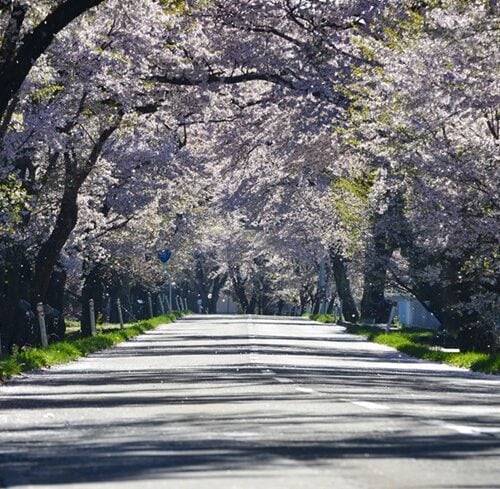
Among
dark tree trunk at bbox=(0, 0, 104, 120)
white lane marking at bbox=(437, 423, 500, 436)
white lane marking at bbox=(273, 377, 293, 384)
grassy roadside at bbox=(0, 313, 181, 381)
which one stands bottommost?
white lane marking at bbox=(437, 423, 500, 436)

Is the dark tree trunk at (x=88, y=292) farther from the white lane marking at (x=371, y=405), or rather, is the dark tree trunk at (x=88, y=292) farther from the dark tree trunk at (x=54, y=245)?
the white lane marking at (x=371, y=405)

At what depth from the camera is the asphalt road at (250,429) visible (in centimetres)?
955

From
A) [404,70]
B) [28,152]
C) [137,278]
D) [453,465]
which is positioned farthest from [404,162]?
[137,278]

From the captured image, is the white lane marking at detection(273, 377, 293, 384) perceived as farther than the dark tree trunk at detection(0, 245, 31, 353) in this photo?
No

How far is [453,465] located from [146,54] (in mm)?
25727

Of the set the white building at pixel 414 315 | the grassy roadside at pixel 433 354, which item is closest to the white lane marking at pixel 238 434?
the grassy roadside at pixel 433 354

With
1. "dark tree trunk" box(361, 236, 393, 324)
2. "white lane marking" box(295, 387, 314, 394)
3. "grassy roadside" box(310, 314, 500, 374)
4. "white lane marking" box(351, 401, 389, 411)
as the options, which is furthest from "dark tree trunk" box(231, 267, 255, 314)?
"white lane marking" box(351, 401, 389, 411)

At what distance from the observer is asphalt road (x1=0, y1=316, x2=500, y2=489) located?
31.3ft

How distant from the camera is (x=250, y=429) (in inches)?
513

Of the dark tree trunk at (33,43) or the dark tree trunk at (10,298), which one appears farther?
the dark tree trunk at (10,298)

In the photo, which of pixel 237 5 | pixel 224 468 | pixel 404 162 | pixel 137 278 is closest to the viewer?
pixel 224 468

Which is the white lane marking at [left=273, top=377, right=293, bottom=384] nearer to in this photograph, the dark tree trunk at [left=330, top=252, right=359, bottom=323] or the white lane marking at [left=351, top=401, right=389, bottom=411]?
the white lane marking at [left=351, top=401, right=389, bottom=411]

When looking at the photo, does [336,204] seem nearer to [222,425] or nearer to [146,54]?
[146,54]

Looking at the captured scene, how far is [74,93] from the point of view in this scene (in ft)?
115
